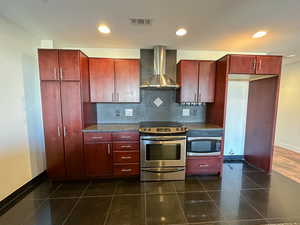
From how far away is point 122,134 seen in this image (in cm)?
263

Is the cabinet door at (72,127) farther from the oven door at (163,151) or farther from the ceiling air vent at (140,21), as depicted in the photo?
the ceiling air vent at (140,21)

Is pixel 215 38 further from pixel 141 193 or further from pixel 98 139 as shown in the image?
pixel 141 193

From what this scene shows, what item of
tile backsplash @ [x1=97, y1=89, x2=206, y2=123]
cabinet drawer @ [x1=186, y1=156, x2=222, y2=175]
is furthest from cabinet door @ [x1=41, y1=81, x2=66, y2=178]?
cabinet drawer @ [x1=186, y1=156, x2=222, y2=175]

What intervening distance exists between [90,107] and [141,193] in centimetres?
185

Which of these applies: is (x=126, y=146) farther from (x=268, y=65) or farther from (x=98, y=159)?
(x=268, y=65)

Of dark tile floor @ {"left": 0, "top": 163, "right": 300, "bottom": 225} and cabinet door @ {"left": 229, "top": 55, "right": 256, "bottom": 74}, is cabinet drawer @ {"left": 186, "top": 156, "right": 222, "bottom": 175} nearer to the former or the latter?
dark tile floor @ {"left": 0, "top": 163, "right": 300, "bottom": 225}

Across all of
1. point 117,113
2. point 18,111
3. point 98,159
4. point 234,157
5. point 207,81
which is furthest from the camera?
point 234,157

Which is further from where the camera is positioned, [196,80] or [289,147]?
[289,147]

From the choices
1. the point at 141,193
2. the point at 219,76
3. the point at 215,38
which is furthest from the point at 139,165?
the point at 215,38

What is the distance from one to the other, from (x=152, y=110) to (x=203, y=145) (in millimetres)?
1306

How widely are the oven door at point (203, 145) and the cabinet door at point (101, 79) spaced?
1800 millimetres

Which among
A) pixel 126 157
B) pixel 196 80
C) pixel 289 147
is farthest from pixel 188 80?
pixel 289 147

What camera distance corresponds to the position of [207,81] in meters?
3.00

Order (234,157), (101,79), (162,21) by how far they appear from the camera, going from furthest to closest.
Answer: (234,157), (101,79), (162,21)
